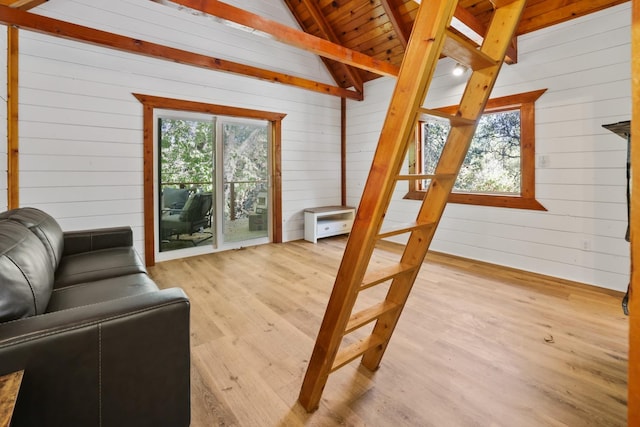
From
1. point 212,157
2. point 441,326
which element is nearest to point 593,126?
point 441,326

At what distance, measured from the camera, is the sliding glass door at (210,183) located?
13.8 feet

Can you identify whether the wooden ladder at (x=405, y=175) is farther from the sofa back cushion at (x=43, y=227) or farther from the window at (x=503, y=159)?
the window at (x=503, y=159)

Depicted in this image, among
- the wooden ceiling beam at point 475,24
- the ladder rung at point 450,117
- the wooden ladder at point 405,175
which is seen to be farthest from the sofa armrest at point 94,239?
the wooden ceiling beam at point 475,24

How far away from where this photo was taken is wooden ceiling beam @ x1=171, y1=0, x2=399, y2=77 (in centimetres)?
257

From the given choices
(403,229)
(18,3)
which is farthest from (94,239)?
(403,229)

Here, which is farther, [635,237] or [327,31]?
[327,31]

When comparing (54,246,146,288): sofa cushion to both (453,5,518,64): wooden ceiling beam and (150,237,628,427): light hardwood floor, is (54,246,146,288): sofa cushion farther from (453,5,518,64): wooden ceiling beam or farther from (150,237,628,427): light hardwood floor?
(453,5,518,64): wooden ceiling beam

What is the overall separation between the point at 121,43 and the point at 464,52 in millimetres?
3618

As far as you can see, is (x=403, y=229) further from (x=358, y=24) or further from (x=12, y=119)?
(x=358, y=24)

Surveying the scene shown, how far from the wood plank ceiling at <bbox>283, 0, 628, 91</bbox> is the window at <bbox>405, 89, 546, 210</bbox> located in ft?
2.01

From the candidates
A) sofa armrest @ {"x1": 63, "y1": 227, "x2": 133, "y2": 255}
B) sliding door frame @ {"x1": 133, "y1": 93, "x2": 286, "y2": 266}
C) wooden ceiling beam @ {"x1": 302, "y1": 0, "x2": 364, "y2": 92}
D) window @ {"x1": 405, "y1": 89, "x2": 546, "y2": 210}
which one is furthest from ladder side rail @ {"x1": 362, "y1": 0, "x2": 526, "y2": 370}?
wooden ceiling beam @ {"x1": 302, "y1": 0, "x2": 364, "y2": 92}

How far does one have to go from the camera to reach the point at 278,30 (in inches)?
117

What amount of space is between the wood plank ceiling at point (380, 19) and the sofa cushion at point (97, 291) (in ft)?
11.4

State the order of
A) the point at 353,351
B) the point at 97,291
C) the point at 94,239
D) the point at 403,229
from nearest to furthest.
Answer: the point at 403,229 → the point at 353,351 → the point at 97,291 → the point at 94,239
